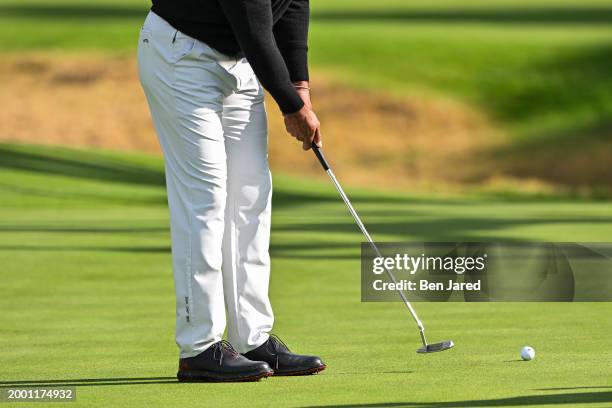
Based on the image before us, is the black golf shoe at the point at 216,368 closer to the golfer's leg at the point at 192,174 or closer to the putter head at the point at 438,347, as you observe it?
the golfer's leg at the point at 192,174

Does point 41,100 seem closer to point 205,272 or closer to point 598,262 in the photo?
point 598,262

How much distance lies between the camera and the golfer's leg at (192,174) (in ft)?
Result: 19.6

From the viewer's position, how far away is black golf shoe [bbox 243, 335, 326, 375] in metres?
6.03

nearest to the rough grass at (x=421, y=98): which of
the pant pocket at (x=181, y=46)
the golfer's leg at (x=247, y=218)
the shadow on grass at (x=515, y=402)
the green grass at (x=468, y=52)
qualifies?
the green grass at (x=468, y=52)

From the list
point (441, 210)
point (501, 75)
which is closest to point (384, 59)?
point (501, 75)

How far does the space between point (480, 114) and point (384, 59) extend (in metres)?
3.83

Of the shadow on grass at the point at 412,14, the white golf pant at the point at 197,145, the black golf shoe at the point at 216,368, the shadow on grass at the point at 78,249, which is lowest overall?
the shadow on grass at the point at 78,249

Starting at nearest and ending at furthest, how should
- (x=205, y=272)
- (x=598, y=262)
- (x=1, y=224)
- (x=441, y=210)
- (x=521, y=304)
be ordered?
1. (x=205, y=272)
2. (x=521, y=304)
3. (x=598, y=262)
4. (x=1, y=224)
5. (x=441, y=210)

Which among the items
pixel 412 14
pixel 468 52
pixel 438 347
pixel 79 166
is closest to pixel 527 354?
pixel 438 347

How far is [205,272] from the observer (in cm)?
600

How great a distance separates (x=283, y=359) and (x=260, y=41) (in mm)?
1291

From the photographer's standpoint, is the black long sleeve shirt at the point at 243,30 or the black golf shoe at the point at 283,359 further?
the black golf shoe at the point at 283,359

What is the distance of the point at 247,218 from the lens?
6.23m

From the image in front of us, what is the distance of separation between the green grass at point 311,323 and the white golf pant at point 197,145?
337mm
